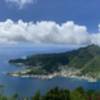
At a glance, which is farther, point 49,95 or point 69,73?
point 69,73

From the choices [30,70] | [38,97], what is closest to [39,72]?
[30,70]

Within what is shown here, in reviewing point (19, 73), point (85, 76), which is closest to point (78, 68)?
point (85, 76)

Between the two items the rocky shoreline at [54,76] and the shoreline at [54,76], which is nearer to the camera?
the shoreline at [54,76]

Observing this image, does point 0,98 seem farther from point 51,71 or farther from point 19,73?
point 51,71

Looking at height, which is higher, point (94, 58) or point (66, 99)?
point (94, 58)

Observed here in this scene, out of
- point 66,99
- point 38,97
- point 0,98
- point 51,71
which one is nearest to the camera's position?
point 0,98

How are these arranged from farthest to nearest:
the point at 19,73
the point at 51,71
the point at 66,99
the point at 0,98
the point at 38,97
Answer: the point at 51,71
the point at 19,73
the point at 38,97
the point at 66,99
the point at 0,98

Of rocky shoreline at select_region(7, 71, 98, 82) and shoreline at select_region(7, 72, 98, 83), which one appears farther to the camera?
rocky shoreline at select_region(7, 71, 98, 82)

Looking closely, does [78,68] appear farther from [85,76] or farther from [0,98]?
[0,98]

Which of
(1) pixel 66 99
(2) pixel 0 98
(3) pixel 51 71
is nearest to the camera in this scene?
(2) pixel 0 98
